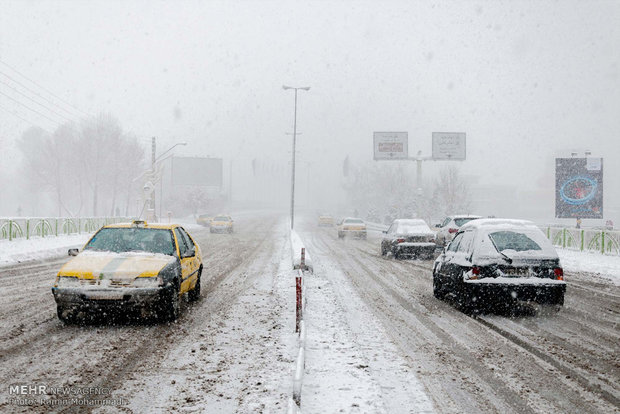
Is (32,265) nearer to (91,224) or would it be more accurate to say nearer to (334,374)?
(334,374)

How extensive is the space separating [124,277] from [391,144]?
4341 cm

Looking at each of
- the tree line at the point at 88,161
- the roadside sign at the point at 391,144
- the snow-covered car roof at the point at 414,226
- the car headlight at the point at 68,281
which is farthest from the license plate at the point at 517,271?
the tree line at the point at 88,161

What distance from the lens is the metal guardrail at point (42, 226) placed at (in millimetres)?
23172

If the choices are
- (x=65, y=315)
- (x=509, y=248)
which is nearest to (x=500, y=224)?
(x=509, y=248)

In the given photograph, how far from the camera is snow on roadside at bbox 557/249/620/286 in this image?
648 inches

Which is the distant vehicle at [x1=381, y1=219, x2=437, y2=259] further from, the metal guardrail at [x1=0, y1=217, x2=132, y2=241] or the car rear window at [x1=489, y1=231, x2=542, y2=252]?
the metal guardrail at [x1=0, y1=217, x2=132, y2=241]

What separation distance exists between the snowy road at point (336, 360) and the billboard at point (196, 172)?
79.2 metres

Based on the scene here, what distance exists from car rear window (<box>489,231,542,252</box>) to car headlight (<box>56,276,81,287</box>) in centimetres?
668

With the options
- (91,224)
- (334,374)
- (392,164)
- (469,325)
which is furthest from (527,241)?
(392,164)

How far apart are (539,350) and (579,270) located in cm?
1250

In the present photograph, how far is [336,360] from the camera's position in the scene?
599cm

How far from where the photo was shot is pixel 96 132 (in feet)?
230

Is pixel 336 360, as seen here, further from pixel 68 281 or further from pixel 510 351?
pixel 68 281

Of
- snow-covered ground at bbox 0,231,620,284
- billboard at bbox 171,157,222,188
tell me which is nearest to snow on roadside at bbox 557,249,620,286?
snow-covered ground at bbox 0,231,620,284
